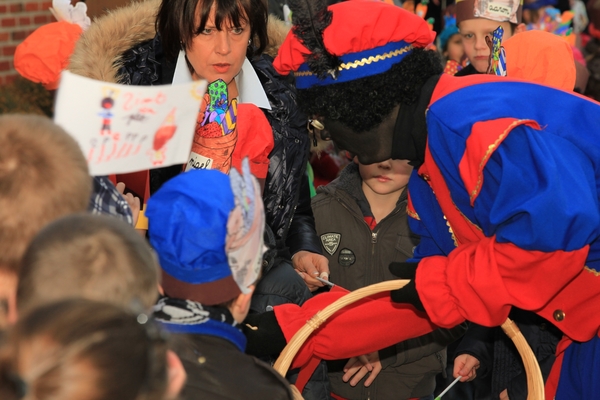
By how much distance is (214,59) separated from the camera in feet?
9.23

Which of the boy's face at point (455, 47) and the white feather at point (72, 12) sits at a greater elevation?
the white feather at point (72, 12)

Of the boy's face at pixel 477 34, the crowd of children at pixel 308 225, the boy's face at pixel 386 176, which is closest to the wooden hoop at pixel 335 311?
the crowd of children at pixel 308 225

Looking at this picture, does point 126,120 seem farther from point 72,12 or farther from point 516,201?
point 72,12

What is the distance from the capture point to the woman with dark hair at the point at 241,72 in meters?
2.72

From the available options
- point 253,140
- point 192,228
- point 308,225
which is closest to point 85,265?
point 192,228

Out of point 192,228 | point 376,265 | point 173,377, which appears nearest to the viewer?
point 173,377

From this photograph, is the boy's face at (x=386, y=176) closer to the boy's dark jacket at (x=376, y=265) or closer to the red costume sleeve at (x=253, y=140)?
the boy's dark jacket at (x=376, y=265)

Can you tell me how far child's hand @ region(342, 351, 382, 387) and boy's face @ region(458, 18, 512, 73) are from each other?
172 cm

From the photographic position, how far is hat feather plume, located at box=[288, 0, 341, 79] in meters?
2.25

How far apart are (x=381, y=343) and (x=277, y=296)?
0.44 metres

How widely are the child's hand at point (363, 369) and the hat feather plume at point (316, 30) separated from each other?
1.31 meters

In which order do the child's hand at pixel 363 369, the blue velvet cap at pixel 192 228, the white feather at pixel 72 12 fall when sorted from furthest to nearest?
the white feather at pixel 72 12 → the child's hand at pixel 363 369 → the blue velvet cap at pixel 192 228

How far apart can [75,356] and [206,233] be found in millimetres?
705

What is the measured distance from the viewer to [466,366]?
303cm
